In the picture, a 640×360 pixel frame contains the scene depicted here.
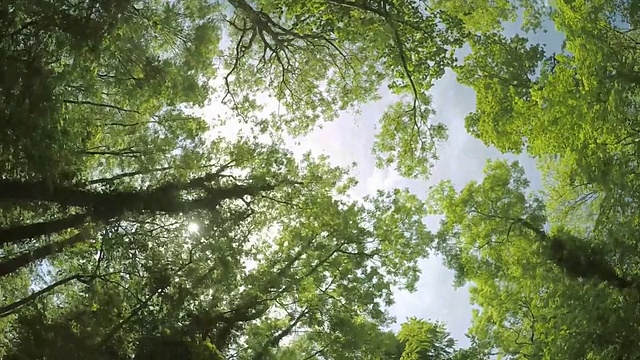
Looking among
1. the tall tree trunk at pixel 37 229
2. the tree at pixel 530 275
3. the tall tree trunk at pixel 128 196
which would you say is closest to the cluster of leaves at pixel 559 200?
the tree at pixel 530 275

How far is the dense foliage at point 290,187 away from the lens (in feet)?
27.1

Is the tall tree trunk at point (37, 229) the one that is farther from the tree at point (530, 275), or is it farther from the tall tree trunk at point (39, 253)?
the tree at point (530, 275)

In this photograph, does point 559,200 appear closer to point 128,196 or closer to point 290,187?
point 290,187

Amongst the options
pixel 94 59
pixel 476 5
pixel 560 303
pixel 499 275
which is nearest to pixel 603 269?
pixel 560 303

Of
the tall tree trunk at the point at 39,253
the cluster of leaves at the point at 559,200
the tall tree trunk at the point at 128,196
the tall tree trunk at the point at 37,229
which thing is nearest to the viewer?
the cluster of leaves at the point at 559,200

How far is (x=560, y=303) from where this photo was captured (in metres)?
9.52

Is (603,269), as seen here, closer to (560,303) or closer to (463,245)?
(560,303)

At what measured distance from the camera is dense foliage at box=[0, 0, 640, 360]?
27.1ft

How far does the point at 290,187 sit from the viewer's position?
A: 50.0ft

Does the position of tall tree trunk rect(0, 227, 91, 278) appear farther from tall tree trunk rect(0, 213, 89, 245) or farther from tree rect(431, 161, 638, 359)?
tree rect(431, 161, 638, 359)

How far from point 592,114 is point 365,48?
24.3ft

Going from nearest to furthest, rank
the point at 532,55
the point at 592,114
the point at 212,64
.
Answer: the point at 592,114 → the point at 532,55 → the point at 212,64

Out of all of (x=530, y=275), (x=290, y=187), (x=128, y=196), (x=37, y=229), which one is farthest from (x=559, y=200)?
(x=37, y=229)

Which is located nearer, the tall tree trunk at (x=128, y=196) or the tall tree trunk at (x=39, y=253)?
the tall tree trunk at (x=128, y=196)
